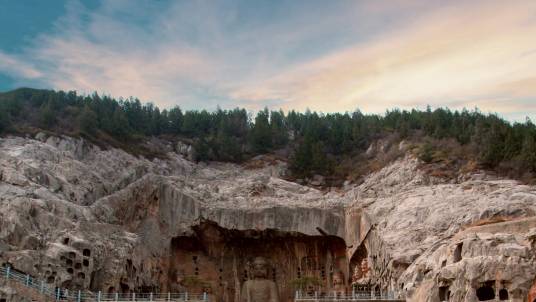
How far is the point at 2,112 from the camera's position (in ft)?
231

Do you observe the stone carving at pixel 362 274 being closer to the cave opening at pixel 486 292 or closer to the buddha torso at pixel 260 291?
the buddha torso at pixel 260 291

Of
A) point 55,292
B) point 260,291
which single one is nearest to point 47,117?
point 260,291

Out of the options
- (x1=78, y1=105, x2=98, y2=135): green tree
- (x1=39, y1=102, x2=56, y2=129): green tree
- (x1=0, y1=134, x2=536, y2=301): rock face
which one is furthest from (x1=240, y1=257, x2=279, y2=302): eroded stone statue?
(x1=39, y1=102, x2=56, y2=129): green tree

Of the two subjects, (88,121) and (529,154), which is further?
(88,121)

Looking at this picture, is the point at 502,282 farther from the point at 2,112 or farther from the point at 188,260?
the point at 2,112

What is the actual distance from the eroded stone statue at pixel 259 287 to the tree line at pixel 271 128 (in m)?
14.9

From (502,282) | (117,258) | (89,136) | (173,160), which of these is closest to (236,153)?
(173,160)

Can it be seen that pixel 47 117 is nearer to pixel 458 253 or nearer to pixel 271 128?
pixel 271 128

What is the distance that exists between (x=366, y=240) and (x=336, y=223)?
12.9ft

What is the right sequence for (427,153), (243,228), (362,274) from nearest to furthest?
(362,274)
(243,228)
(427,153)

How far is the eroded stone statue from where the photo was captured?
204 feet

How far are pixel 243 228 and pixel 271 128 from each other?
26.8m

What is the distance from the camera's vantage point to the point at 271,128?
86.4 meters

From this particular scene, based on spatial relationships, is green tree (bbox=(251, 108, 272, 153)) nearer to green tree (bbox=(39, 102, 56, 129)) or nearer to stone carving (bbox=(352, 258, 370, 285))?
green tree (bbox=(39, 102, 56, 129))
